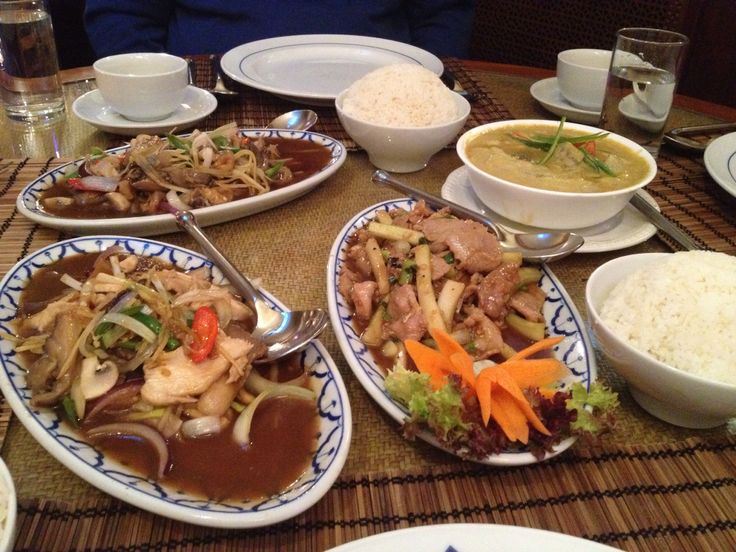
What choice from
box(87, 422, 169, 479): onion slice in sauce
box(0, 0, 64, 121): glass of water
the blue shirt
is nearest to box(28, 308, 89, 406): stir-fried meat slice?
box(87, 422, 169, 479): onion slice in sauce

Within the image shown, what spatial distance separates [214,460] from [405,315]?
0.63 meters

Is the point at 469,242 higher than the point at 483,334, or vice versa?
the point at 469,242

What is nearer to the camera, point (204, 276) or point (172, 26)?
point (204, 276)

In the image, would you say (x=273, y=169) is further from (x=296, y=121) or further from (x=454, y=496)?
(x=454, y=496)

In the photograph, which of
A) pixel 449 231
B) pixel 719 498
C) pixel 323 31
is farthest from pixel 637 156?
pixel 323 31

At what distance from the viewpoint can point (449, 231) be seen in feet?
5.96

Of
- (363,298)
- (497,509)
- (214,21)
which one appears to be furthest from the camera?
(214,21)

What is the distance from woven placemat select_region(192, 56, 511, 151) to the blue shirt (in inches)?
27.8

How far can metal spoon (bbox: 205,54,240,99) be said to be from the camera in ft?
9.76

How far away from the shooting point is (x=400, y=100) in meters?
2.47

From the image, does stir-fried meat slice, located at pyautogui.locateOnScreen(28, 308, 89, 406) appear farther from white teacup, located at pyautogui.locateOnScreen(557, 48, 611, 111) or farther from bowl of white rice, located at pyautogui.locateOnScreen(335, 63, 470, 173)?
white teacup, located at pyautogui.locateOnScreen(557, 48, 611, 111)

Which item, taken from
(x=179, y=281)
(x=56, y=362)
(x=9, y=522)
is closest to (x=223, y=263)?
(x=179, y=281)

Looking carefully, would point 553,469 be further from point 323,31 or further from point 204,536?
point 323,31

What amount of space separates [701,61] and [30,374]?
5.86 m
